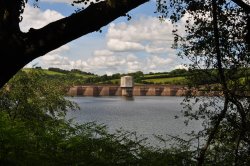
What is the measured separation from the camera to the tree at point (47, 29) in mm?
6262

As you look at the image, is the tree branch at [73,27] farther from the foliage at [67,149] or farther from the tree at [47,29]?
the foliage at [67,149]

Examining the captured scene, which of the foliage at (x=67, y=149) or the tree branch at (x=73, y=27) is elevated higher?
the tree branch at (x=73, y=27)

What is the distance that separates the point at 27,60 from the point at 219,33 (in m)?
9.16

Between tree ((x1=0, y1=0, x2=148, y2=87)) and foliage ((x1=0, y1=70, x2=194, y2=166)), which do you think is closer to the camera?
tree ((x1=0, y1=0, x2=148, y2=87))

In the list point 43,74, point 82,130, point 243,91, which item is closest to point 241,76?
point 243,91

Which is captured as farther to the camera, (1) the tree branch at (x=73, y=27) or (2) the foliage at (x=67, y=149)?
(2) the foliage at (x=67, y=149)

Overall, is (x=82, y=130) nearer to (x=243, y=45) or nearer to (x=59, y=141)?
(x=59, y=141)

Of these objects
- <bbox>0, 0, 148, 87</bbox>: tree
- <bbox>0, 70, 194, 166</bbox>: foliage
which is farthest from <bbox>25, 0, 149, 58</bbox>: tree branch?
<bbox>0, 70, 194, 166</bbox>: foliage

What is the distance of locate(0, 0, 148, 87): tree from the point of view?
626cm

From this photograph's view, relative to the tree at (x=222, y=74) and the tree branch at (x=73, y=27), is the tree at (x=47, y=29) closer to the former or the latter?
the tree branch at (x=73, y=27)

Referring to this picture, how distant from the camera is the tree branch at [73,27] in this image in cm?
635

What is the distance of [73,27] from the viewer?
20.9 ft

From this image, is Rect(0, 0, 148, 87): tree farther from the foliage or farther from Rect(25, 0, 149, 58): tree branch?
the foliage

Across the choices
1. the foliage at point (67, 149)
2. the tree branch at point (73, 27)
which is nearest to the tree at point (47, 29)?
the tree branch at point (73, 27)
